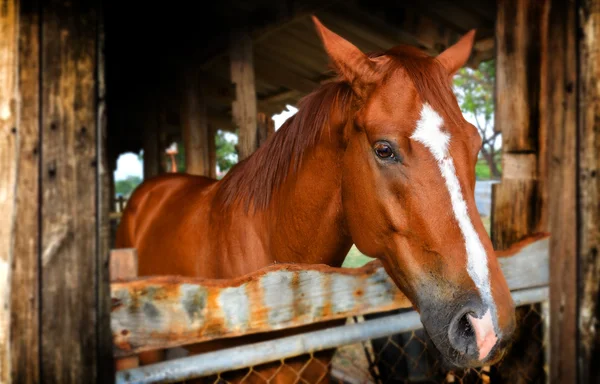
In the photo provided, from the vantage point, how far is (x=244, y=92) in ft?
11.7

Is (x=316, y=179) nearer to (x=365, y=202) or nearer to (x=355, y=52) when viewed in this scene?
(x=365, y=202)

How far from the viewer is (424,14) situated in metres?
3.62

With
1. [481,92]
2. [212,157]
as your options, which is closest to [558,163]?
[212,157]

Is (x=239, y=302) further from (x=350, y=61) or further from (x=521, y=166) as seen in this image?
(x=521, y=166)

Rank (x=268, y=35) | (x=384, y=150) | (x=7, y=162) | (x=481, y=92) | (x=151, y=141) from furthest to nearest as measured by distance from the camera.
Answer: (x=481, y=92), (x=151, y=141), (x=268, y=35), (x=384, y=150), (x=7, y=162)

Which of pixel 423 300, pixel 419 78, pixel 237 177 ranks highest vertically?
pixel 419 78

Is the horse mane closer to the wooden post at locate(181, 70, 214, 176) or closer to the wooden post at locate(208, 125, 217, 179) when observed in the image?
the wooden post at locate(181, 70, 214, 176)

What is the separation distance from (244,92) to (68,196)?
2.80m

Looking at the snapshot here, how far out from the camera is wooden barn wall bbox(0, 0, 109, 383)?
87 cm

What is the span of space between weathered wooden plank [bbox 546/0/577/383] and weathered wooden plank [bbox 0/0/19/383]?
1841 millimetres

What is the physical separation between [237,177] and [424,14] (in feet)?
8.87

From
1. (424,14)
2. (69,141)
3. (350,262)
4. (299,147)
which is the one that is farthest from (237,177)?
(350,262)

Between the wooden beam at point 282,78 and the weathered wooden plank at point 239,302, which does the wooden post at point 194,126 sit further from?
the weathered wooden plank at point 239,302

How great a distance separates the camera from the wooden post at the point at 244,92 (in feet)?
11.6
